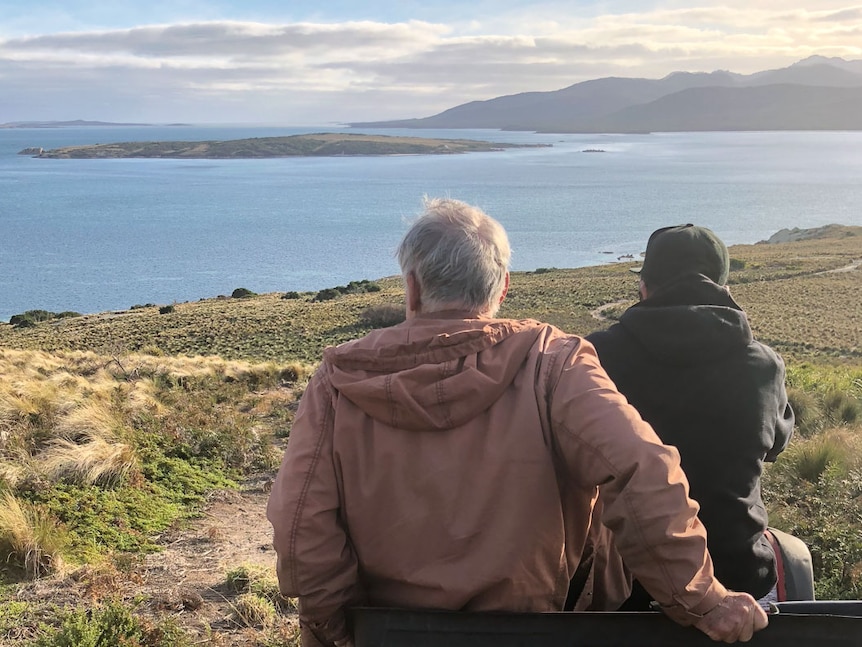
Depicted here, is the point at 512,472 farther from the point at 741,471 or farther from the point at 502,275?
the point at 741,471

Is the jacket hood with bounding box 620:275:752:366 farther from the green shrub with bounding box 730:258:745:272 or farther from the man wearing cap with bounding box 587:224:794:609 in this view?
the green shrub with bounding box 730:258:745:272

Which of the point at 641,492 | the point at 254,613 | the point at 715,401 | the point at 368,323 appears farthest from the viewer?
the point at 368,323

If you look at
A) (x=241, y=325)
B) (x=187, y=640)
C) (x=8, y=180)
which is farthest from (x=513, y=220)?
(x=8, y=180)

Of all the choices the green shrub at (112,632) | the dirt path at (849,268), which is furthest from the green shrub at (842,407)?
the dirt path at (849,268)

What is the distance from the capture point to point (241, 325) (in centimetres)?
2922

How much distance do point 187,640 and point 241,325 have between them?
88.5 feet

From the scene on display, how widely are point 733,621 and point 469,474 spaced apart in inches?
23.8

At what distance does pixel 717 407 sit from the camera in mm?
2285

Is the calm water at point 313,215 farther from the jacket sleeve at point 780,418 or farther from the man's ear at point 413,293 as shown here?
the man's ear at point 413,293

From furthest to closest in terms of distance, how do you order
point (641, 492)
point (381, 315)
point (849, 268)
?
point (849, 268), point (381, 315), point (641, 492)

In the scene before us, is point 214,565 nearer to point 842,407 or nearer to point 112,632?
point 112,632

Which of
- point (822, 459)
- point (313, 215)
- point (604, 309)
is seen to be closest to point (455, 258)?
point (822, 459)

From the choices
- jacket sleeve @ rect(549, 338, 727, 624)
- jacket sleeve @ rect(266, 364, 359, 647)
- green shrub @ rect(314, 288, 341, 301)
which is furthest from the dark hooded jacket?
green shrub @ rect(314, 288, 341, 301)

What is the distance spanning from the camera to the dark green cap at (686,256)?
96.4 inches
